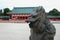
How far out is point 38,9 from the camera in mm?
3518

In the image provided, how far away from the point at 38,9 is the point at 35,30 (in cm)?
32

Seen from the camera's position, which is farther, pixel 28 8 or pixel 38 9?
pixel 28 8

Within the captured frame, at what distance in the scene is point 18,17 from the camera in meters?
57.2

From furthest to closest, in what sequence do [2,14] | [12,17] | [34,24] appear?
[2,14]
[12,17]
[34,24]

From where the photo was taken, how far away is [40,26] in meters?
3.49

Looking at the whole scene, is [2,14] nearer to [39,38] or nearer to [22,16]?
[22,16]

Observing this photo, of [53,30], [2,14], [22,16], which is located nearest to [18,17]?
[22,16]

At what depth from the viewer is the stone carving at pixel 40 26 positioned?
345 centimetres

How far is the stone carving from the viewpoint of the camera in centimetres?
345

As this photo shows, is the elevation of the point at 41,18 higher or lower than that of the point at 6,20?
higher

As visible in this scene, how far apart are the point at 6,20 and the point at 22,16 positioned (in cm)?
405

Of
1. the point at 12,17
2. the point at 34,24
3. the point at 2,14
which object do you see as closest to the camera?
the point at 34,24

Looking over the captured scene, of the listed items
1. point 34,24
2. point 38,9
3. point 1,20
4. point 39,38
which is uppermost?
point 38,9

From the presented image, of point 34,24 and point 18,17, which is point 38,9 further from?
point 18,17
